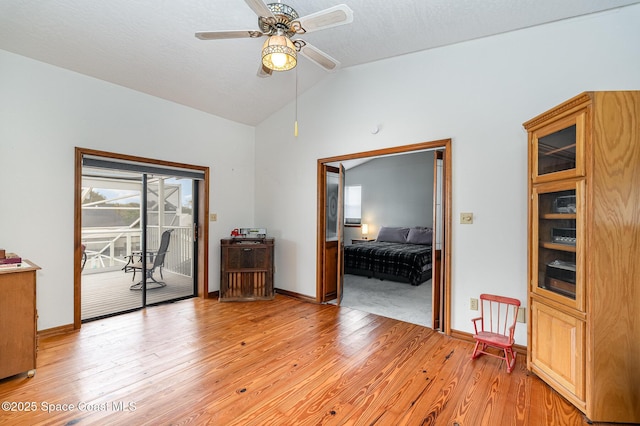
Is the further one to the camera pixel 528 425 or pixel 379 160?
pixel 379 160

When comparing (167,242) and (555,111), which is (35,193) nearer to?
(167,242)

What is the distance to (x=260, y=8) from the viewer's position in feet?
5.56

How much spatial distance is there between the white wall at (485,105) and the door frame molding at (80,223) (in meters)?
2.02

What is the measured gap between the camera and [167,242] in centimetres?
458

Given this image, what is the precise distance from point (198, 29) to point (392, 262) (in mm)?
4516

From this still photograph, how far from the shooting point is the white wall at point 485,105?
2.53 meters

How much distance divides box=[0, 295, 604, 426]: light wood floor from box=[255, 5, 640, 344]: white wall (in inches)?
30.9

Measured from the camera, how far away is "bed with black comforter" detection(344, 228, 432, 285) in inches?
210

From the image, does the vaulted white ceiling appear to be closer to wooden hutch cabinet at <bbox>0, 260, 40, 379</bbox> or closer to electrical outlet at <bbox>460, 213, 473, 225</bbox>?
electrical outlet at <bbox>460, 213, 473, 225</bbox>

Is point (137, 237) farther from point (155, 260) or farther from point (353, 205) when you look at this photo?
point (353, 205)

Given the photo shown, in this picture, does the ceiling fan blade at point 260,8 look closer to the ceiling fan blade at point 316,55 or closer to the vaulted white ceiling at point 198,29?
the ceiling fan blade at point 316,55

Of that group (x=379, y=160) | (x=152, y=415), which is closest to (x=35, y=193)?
(x=152, y=415)

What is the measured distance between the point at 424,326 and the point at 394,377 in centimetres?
123

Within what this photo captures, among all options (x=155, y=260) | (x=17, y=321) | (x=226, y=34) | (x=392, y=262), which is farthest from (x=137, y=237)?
(x=392, y=262)
